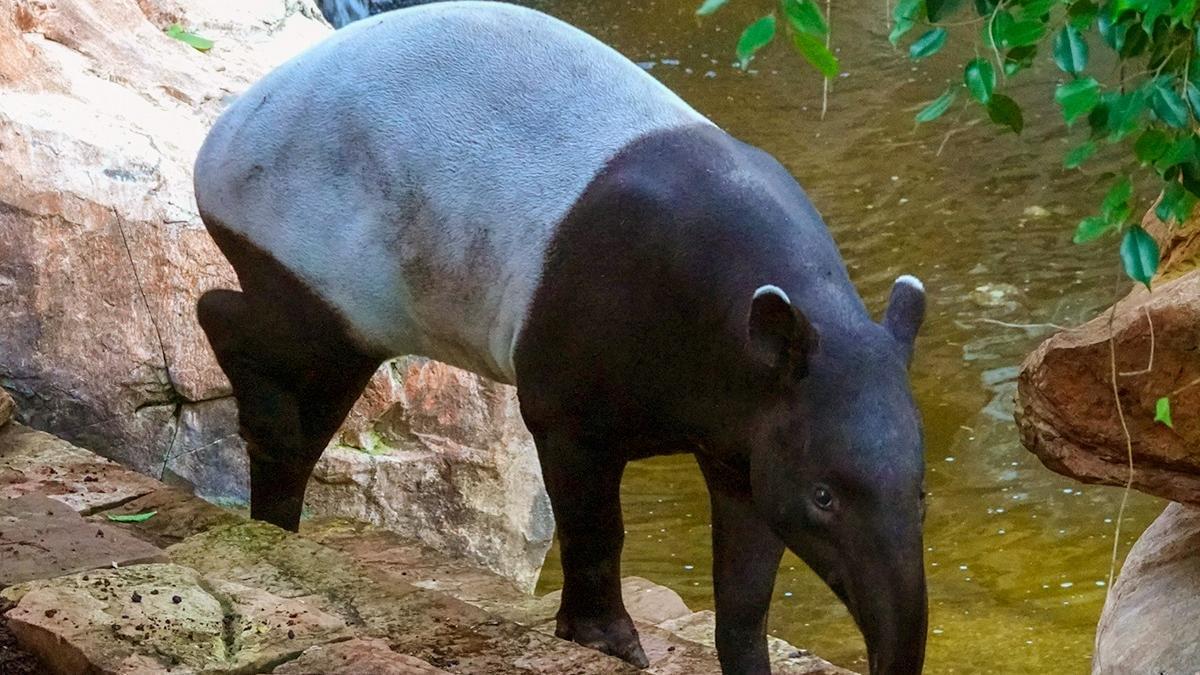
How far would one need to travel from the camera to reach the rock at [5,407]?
15.2ft

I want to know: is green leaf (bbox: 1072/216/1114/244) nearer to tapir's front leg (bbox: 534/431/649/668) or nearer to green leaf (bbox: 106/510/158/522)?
tapir's front leg (bbox: 534/431/649/668)

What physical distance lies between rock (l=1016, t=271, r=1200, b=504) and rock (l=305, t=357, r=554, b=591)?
2171mm

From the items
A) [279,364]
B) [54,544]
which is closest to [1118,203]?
[279,364]

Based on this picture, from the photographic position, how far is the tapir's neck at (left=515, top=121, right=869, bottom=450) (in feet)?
10.8

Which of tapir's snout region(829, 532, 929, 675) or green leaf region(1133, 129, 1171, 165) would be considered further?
tapir's snout region(829, 532, 929, 675)

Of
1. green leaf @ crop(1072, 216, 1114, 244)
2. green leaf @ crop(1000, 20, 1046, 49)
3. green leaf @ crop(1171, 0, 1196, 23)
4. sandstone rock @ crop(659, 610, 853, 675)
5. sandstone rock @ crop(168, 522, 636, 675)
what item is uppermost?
green leaf @ crop(1171, 0, 1196, 23)

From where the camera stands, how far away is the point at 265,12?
6.93 metres

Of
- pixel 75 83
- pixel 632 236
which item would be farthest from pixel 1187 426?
pixel 75 83

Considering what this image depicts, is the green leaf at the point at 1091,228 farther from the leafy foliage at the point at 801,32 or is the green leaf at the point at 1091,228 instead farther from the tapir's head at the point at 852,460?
the leafy foliage at the point at 801,32

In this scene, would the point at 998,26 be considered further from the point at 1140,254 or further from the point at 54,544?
the point at 54,544

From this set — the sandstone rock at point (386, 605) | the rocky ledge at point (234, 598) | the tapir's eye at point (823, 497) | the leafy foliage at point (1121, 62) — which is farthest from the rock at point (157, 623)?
the leafy foliage at point (1121, 62)

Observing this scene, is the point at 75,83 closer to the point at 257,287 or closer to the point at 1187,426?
the point at 257,287

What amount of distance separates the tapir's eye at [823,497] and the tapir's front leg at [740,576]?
65 centimetres

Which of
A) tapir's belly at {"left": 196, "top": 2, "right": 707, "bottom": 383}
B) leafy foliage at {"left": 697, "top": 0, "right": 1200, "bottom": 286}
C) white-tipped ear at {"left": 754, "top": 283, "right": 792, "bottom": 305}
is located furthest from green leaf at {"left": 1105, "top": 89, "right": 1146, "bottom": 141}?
tapir's belly at {"left": 196, "top": 2, "right": 707, "bottom": 383}
